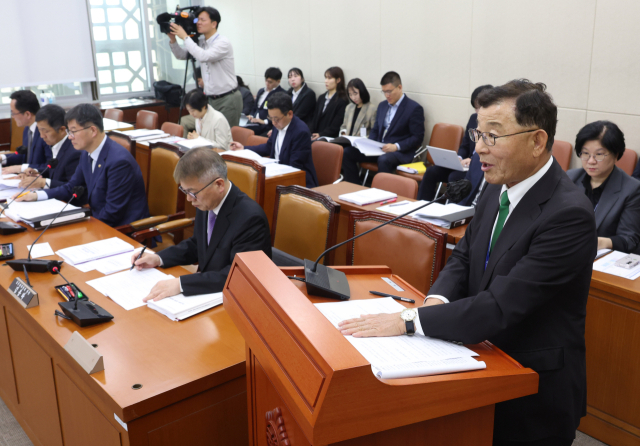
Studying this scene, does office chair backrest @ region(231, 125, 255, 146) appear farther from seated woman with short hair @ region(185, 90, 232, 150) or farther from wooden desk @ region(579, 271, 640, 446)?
wooden desk @ region(579, 271, 640, 446)

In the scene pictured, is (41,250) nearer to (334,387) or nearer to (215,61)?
(334,387)

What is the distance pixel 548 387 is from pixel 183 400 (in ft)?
3.13

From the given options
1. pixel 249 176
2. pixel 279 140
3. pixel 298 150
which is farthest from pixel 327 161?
pixel 249 176

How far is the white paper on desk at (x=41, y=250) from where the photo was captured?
249 centimetres

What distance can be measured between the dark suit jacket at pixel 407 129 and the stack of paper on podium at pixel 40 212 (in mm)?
3237

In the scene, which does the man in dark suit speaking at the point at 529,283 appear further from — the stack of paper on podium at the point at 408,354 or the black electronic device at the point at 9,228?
the black electronic device at the point at 9,228

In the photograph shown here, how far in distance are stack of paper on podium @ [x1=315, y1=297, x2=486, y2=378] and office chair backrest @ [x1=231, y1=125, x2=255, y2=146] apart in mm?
4145

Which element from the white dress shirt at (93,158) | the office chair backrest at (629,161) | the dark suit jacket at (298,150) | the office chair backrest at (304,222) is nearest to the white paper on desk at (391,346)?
the office chair backrest at (304,222)

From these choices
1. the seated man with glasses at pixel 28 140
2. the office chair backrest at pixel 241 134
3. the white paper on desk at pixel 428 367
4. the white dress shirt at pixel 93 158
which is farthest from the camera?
the office chair backrest at pixel 241 134

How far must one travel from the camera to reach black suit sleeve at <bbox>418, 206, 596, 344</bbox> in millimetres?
1160

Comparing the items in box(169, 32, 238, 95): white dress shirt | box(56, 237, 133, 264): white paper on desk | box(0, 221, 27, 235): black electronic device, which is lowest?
box(56, 237, 133, 264): white paper on desk

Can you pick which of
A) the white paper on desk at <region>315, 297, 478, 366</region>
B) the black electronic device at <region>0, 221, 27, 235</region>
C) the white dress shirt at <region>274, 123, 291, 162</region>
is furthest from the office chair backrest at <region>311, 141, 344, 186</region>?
the white paper on desk at <region>315, 297, 478, 366</region>

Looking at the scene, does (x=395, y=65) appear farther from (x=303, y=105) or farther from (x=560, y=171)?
(x=560, y=171)

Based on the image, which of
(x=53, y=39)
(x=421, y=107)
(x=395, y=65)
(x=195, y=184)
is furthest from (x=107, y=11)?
(x=195, y=184)
